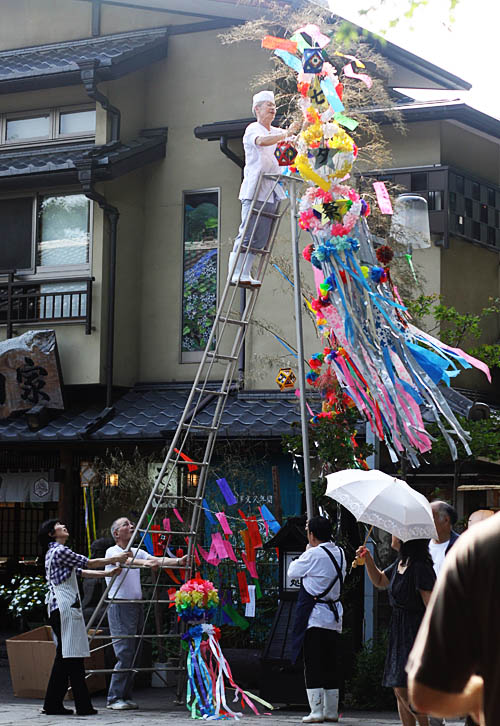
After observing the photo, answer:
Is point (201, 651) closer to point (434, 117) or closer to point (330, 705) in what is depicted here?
point (330, 705)

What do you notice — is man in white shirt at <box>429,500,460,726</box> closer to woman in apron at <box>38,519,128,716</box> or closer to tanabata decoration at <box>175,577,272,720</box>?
tanabata decoration at <box>175,577,272,720</box>

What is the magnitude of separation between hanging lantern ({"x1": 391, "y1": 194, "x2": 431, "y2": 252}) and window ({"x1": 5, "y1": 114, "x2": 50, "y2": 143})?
7479mm

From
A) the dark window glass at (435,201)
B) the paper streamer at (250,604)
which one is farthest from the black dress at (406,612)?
the dark window glass at (435,201)

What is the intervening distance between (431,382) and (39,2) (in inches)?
519

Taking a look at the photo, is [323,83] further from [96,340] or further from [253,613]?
[96,340]

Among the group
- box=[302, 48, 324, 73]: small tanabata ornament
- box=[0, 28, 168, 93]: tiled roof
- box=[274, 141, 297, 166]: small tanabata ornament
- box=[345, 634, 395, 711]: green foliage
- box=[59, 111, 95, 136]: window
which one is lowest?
box=[345, 634, 395, 711]: green foliage

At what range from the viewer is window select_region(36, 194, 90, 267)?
56.7 feet

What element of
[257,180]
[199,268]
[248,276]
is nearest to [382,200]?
[257,180]

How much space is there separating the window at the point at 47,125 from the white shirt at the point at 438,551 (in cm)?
1125

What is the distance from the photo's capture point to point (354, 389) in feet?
29.9

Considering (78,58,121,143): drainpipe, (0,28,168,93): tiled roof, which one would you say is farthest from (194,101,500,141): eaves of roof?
A: (0,28,168,93): tiled roof

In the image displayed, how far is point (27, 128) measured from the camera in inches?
722

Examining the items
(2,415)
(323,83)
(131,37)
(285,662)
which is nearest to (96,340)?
(2,415)

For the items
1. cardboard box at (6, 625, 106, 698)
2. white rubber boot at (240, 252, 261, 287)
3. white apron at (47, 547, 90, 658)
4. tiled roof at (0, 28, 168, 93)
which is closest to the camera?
white apron at (47, 547, 90, 658)
